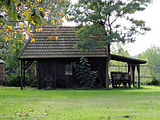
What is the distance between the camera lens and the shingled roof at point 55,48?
2655cm

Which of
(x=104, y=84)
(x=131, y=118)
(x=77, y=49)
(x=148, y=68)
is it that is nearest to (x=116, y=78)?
(x=104, y=84)

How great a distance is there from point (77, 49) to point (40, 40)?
11.3 feet

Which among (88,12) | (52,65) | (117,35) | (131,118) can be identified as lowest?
(131,118)

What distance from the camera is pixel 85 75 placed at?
25.7 metres

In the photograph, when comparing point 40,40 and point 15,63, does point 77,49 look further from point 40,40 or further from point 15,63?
point 15,63

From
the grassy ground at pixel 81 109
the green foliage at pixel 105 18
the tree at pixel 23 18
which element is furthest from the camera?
the green foliage at pixel 105 18

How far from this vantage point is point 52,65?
27203mm

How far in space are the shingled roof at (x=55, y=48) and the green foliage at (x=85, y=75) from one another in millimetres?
962

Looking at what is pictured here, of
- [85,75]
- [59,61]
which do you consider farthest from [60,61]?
[85,75]

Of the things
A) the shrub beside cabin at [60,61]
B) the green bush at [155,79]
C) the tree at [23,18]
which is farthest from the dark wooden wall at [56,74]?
the green bush at [155,79]

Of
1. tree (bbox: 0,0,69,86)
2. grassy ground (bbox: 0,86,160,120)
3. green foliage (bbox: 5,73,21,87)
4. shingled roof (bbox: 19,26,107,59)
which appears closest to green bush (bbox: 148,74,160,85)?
shingled roof (bbox: 19,26,107,59)

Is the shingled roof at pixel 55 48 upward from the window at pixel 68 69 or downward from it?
upward

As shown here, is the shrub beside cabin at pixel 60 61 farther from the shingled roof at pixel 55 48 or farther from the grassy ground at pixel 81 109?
the grassy ground at pixel 81 109

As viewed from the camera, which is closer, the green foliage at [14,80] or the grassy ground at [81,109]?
the grassy ground at [81,109]
